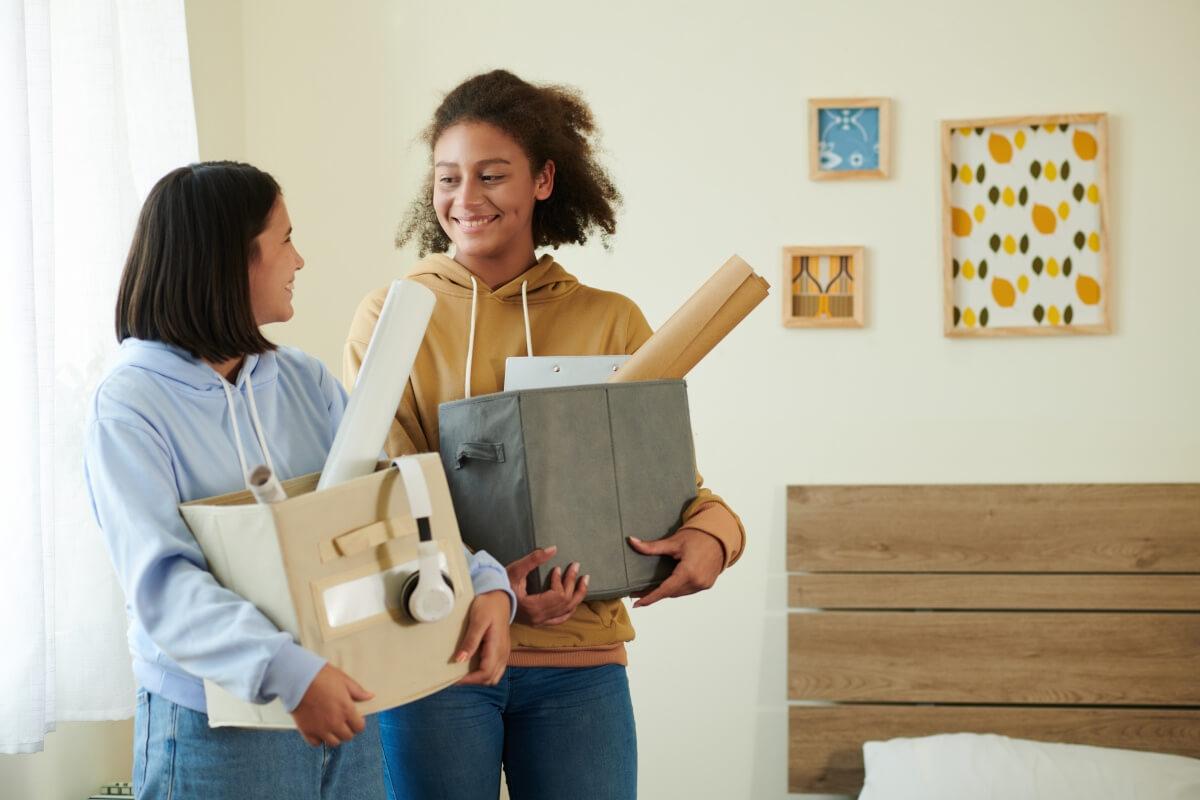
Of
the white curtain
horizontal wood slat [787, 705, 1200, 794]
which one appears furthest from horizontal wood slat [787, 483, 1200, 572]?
the white curtain

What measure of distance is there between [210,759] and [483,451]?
373 mm

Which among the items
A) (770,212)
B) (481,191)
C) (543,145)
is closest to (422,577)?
(481,191)

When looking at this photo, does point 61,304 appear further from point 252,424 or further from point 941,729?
point 941,729

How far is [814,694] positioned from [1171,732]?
77cm

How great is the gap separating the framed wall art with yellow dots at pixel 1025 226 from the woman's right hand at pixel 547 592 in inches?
66.5

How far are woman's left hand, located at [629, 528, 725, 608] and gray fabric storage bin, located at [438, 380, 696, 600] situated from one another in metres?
0.01

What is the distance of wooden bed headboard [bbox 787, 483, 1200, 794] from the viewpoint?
2.45 m

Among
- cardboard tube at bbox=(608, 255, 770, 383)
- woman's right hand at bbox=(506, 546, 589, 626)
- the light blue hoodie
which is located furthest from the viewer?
cardboard tube at bbox=(608, 255, 770, 383)

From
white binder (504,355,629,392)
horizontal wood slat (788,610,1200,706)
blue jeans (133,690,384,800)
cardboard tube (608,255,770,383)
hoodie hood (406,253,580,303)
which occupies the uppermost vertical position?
hoodie hood (406,253,580,303)

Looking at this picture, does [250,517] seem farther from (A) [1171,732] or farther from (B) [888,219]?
(A) [1171,732]

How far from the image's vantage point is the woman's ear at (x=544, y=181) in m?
1.39

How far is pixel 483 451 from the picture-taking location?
1117mm

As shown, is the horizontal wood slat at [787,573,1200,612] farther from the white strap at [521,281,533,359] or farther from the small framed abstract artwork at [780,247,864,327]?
the white strap at [521,281,533,359]

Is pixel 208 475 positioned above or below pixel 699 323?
below
